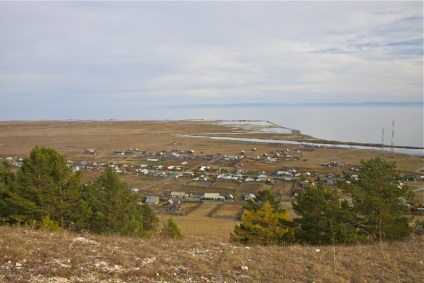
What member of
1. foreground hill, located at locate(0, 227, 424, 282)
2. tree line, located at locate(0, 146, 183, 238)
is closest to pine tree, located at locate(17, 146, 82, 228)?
tree line, located at locate(0, 146, 183, 238)

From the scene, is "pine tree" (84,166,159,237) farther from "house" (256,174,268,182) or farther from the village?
"house" (256,174,268,182)

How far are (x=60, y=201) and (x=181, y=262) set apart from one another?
11.6 metres

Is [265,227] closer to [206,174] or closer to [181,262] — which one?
[181,262]

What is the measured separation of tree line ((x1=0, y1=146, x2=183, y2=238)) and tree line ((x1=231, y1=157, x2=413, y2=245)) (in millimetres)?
5723

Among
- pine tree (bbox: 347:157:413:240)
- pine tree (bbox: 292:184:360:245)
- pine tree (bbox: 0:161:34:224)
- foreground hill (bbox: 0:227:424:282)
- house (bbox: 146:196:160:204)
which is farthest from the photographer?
house (bbox: 146:196:160:204)

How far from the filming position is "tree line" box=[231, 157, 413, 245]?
45.4 ft

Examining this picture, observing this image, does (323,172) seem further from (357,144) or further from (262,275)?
(262,275)

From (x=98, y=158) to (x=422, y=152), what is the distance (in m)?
82.8

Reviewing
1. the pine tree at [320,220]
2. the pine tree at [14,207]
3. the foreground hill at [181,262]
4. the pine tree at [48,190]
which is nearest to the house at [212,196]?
the pine tree at [320,220]

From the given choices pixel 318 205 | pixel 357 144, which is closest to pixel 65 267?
pixel 318 205

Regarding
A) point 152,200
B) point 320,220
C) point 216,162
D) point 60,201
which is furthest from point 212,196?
point 60,201

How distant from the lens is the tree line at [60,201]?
15.5 metres

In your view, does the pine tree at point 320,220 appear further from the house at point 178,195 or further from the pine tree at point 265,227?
the house at point 178,195

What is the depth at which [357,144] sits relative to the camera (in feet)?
314
